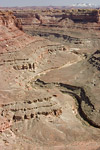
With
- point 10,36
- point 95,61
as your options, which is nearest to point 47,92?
point 95,61

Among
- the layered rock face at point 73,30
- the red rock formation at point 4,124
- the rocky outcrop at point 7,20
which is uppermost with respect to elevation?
the rocky outcrop at point 7,20

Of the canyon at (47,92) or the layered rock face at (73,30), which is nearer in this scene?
the canyon at (47,92)

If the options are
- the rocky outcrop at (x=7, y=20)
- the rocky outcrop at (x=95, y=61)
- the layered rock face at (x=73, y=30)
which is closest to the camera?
the rocky outcrop at (x=95, y=61)

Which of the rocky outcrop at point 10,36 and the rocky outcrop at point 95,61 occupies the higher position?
the rocky outcrop at point 10,36

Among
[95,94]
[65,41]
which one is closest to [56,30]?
[65,41]

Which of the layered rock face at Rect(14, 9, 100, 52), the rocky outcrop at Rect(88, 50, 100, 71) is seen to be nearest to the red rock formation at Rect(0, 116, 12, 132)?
the rocky outcrop at Rect(88, 50, 100, 71)

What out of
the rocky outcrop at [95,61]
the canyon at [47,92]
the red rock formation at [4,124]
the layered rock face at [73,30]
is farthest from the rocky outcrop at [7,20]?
the red rock formation at [4,124]

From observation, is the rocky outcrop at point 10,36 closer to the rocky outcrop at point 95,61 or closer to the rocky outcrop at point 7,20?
the rocky outcrop at point 7,20

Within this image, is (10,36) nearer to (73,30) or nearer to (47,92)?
(47,92)
